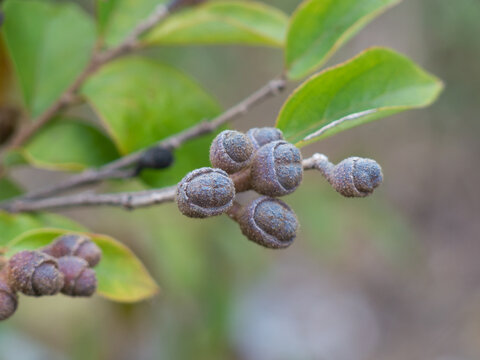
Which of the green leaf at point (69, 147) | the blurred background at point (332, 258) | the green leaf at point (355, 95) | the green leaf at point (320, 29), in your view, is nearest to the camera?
the green leaf at point (355, 95)

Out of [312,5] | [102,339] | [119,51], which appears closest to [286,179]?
[312,5]

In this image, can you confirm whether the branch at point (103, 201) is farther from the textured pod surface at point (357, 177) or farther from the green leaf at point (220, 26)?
the green leaf at point (220, 26)

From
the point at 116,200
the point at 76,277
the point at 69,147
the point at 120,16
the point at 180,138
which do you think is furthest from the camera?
the point at 120,16

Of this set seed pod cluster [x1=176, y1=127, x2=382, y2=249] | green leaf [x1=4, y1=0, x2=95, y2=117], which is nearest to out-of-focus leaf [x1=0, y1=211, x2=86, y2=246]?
green leaf [x1=4, y1=0, x2=95, y2=117]

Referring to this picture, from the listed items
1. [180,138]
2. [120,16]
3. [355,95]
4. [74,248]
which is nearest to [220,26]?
[120,16]

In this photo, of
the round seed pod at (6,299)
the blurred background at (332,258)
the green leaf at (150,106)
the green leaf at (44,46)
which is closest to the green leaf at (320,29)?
the green leaf at (150,106)

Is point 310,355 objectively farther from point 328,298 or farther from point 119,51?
point 119,51

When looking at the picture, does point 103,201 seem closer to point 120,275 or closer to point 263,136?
point 120,275
